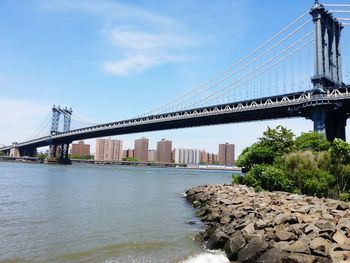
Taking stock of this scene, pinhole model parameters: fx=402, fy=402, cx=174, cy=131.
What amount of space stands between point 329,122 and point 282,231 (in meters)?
45.9

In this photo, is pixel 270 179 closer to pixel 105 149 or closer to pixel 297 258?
pixel 297 258

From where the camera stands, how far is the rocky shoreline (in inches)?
405

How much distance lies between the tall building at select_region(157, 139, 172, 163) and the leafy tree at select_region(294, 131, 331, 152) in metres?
158

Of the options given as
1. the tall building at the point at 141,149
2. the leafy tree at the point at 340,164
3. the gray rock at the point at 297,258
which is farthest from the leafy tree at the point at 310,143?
the tall building at the point at 141,149

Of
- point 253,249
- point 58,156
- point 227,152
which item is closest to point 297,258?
point 253,249

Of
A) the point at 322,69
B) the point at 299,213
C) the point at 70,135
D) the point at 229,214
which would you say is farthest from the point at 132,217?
the point at 70,135

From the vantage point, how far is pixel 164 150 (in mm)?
192375

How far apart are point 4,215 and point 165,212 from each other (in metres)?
7.99

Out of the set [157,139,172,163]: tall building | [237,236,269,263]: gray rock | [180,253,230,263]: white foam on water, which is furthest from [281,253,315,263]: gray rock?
[157,139,172,163]: tall building

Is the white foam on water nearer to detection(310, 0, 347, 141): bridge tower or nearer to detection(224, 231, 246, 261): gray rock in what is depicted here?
detection(224, 231, 246, 261): gray rock

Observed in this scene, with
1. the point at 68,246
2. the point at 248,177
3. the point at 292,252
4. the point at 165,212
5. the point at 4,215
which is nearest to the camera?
the point at 292,252

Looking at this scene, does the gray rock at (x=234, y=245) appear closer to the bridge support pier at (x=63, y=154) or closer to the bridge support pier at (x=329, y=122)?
the bridge support pier at (x=329, y=122)

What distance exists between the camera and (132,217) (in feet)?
64.2

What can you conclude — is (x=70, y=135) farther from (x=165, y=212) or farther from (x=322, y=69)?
(x=165, y=212)
